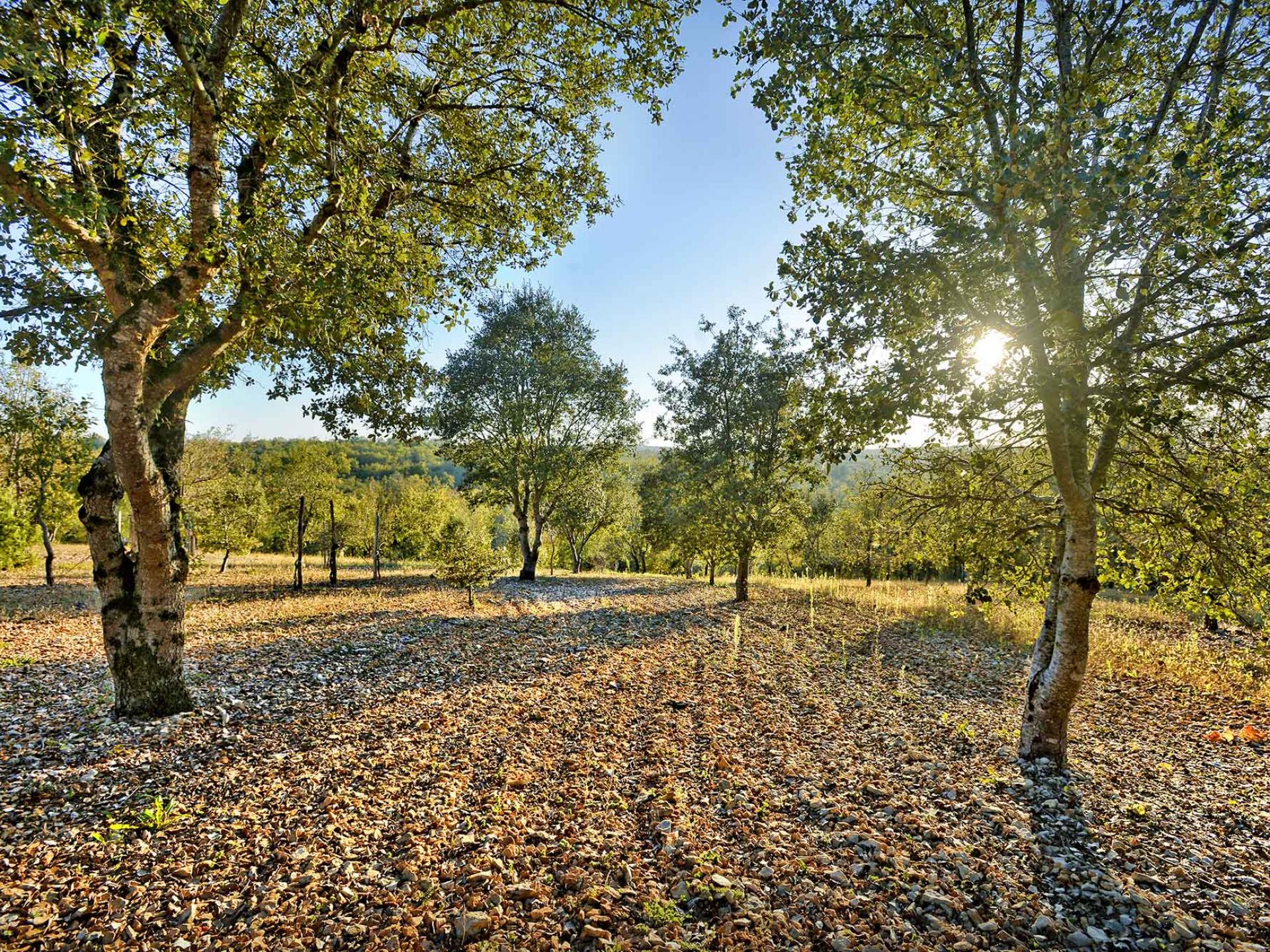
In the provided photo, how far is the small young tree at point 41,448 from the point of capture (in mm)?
18016

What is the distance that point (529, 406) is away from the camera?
93.3 feet

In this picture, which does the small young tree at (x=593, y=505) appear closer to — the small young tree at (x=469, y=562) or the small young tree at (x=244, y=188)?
the small young tree at (x=469, y=562)

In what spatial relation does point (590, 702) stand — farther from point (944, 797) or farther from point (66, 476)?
point (66, 476)

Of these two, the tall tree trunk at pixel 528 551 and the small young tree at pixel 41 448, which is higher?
the small young tree at pixel 41 448

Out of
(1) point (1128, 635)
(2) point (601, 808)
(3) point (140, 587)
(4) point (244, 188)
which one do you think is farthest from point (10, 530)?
(1) point (1128, 635)

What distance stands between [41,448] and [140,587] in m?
18.7

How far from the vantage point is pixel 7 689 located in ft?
28.1

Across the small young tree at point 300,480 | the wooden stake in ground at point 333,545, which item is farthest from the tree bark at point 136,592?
the small young tree at point 300,480

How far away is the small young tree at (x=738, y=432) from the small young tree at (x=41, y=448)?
2262 centimetres

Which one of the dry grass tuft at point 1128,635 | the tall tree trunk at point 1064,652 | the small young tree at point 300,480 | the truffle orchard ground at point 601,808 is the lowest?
the dry grass tuft at point 1128,635

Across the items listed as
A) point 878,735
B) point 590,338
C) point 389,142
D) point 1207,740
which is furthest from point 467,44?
point 590,338

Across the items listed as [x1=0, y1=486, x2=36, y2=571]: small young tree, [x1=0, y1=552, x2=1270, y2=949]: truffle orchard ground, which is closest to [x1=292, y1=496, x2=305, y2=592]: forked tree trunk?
[x1=0, y1=552, x2=1270, y2=949]: truffle orchard ground

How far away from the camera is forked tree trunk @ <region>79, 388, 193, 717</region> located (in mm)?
7270

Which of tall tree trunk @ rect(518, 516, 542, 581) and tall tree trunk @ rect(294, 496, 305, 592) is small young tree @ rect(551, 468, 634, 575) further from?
tall tree trunk @ rect(294, 496, 305, 592)
